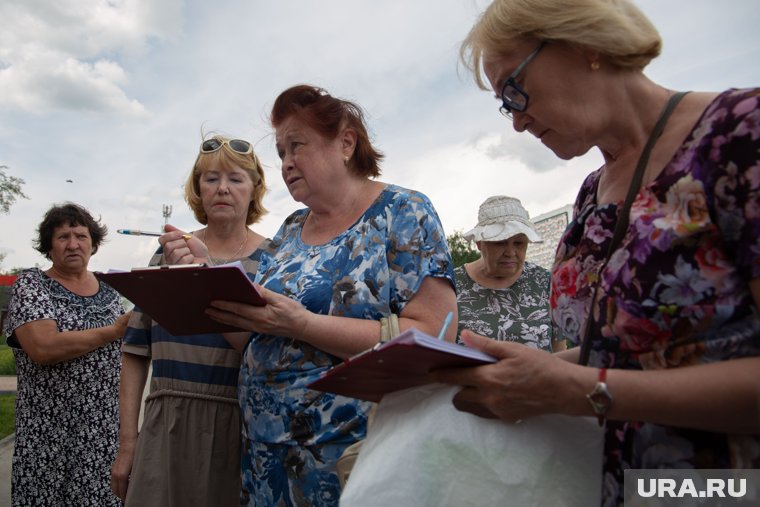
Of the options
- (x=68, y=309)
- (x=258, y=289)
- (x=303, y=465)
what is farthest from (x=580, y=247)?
(x=68, y=309)

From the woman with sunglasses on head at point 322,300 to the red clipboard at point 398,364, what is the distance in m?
0.52

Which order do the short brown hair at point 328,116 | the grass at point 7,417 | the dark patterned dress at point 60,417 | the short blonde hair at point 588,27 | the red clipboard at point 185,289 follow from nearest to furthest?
the short blonde hair at point 588,27
the red clipboard at point 185,289
the short brown hair at point 328,116
the dark patterned dress at point 60,417
the grass at point 7,417

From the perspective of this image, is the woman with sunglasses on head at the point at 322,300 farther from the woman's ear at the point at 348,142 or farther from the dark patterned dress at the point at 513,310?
the dark patterned dress at the point at 513,310

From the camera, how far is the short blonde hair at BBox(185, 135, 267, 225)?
2.93 meters

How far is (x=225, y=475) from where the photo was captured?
2488 mm

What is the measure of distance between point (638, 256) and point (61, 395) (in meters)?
3.72

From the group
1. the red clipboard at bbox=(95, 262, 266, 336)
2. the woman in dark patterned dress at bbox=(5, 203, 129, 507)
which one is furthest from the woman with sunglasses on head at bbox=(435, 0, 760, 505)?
the woman in dark patterned dress at bbox=(5, 203, 129, 507)

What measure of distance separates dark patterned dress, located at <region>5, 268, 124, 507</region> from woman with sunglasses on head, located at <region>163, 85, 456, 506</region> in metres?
2.05

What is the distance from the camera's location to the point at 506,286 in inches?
164

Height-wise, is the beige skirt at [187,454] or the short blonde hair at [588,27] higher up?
the short blonde hair at [588,27]

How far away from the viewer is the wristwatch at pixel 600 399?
3.66 ft

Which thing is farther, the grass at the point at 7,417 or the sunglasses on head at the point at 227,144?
the grass at the point at 7,417

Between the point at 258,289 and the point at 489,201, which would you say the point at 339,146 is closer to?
the point at 258,289
